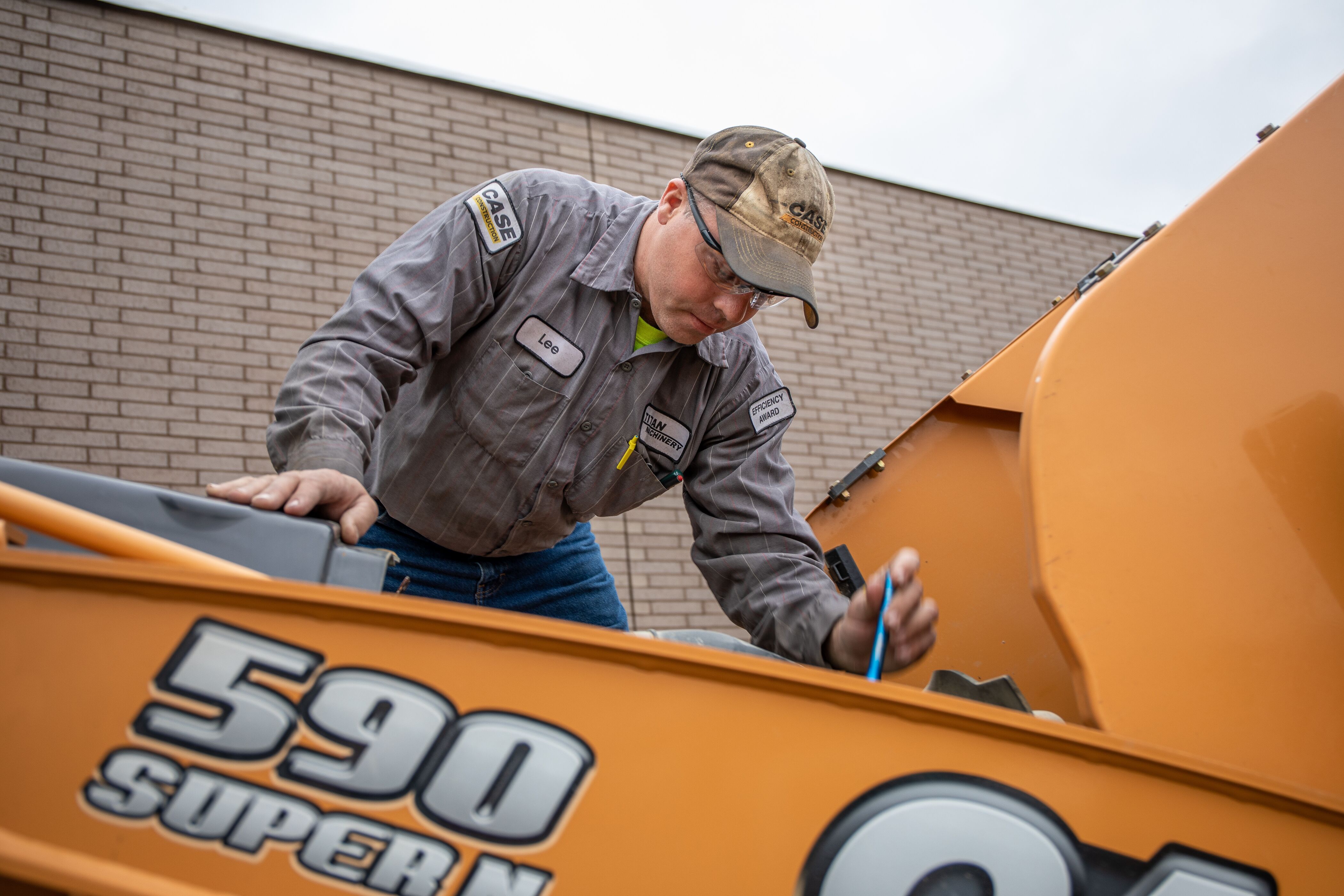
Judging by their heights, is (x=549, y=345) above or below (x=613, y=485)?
above

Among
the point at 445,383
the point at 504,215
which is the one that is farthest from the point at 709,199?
the point at 445,383

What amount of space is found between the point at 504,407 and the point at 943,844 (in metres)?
1.01

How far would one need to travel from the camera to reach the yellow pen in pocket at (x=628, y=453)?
5.46 feet

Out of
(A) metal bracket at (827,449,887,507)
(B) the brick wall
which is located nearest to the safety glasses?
(A) metal bracket at (827,449,887,507)

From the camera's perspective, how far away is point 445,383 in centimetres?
161

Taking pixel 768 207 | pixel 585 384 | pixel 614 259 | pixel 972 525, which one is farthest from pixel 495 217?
pixel 972 525

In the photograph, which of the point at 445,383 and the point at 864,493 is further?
the point at 864,493

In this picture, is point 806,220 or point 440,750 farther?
point 806,220

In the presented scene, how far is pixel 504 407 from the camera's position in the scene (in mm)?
1546

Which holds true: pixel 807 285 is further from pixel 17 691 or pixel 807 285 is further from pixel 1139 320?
pixel 17 691

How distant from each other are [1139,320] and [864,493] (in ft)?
2.60

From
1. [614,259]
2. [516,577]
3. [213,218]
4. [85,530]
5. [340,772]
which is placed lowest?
[340,772]

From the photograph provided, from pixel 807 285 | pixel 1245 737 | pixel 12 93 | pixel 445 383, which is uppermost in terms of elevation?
pixel 12 93

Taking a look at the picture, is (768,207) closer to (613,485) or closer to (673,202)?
(673,202)
